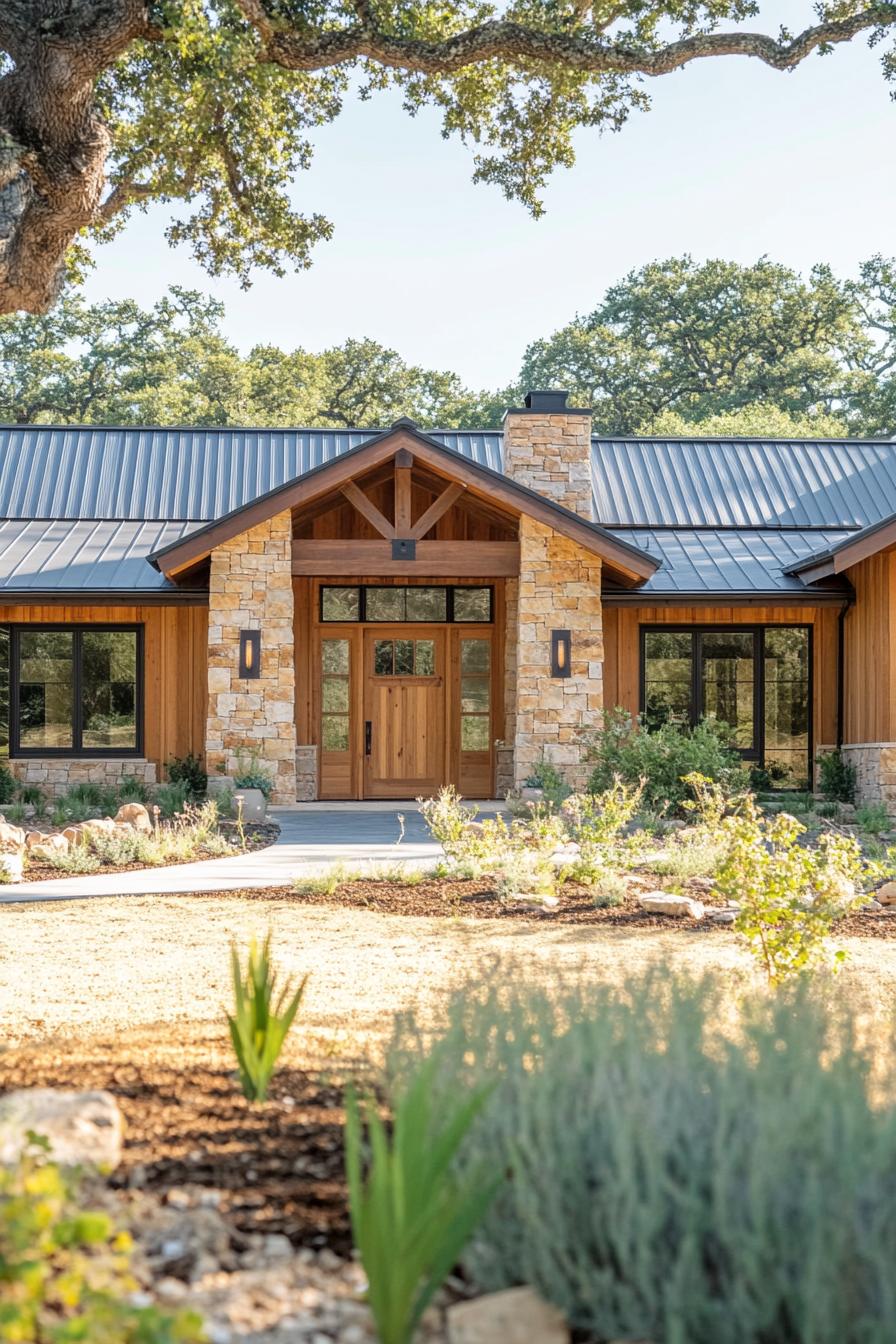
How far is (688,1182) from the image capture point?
2.75 m

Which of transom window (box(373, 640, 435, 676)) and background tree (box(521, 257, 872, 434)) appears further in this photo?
background tree (box(521, 257, 872, 434))

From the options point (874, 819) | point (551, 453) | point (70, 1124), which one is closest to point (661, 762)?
point (874, 819)

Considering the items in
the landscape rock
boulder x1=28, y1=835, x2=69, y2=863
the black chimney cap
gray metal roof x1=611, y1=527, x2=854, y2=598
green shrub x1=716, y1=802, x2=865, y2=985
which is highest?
the black chimney cap

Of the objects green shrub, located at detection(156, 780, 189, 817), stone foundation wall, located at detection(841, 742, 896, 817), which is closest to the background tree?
stone foundation wall, located at detection(841, 742, 896, 817)

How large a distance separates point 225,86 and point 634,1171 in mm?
9299

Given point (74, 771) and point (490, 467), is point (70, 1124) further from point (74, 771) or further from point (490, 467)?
point (490, 467)

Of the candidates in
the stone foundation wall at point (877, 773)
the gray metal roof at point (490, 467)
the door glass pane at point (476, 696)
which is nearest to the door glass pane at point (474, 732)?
the door glass pane at point (476, 696)

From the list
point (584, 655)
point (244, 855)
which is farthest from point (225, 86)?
point (584, 655)

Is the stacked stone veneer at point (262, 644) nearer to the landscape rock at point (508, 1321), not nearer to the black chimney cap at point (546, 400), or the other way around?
the black chimney cap at point (546, 400)

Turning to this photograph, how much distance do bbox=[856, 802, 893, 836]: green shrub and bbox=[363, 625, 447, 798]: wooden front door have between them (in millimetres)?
5925

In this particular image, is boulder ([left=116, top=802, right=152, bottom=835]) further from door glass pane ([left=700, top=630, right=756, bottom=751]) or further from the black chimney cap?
the black chimney cap

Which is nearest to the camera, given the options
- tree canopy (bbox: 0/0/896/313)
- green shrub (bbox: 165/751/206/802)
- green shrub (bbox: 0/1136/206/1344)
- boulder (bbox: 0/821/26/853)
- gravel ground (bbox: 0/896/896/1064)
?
green shrub (bbox: 0/1136/206/1344)

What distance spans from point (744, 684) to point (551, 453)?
4251mm

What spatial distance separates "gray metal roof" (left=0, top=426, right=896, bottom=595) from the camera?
1759cm
